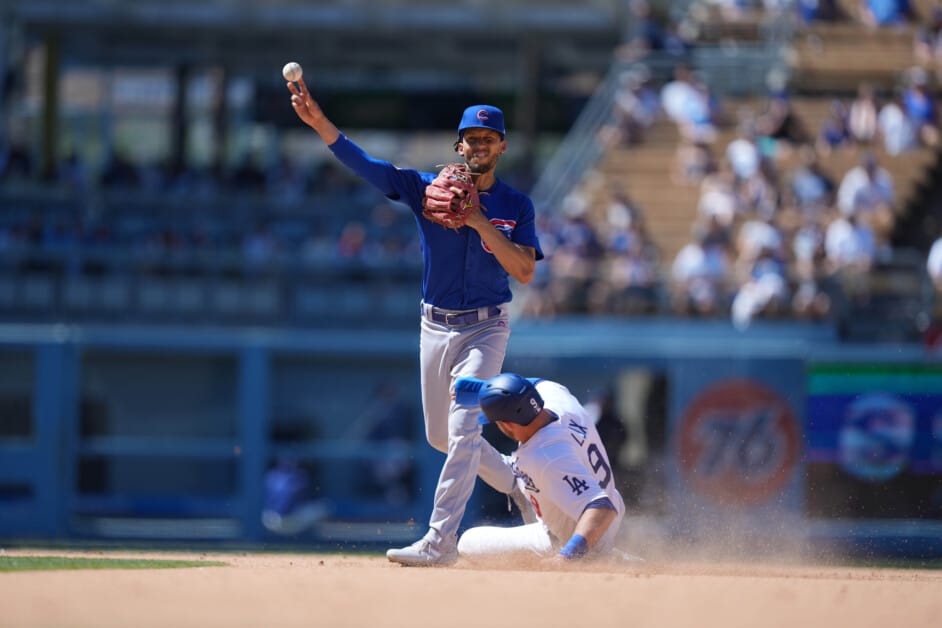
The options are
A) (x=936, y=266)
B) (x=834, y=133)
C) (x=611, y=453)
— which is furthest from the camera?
(x=834, y=133)

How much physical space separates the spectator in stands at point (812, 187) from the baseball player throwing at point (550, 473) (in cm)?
848

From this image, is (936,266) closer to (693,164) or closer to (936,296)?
(936,296)

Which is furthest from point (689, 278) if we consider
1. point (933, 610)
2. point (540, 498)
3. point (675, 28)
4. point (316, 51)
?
point (316, 51)

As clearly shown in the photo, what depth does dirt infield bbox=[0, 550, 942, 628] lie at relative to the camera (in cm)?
539

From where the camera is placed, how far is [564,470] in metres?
6.83

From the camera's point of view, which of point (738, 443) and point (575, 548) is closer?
point (575, 548)

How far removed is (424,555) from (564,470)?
0.74 meters

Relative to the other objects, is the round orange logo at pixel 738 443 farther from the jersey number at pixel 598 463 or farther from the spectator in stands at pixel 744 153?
the jersey number at pixel 598 463

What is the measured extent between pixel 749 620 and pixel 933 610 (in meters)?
0.86

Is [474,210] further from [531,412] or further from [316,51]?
[316,51]

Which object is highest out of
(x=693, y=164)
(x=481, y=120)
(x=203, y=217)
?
(x=481, y=120)

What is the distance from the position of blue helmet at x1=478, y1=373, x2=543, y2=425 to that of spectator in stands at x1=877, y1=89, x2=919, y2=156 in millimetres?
10381

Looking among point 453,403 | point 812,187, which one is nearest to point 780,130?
point 812,187

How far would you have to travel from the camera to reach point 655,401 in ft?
42.3
